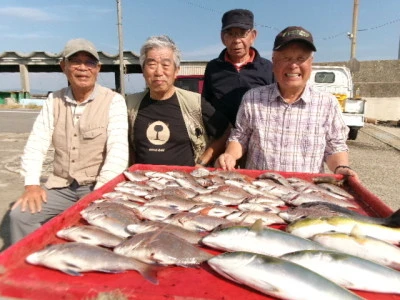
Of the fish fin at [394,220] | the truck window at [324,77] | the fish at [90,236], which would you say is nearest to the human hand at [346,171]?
the fish fin at [394,220]

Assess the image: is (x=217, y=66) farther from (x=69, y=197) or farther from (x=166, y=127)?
(x=69, y=197)

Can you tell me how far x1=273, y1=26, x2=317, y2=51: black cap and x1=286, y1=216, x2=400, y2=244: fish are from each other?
5.84 ft

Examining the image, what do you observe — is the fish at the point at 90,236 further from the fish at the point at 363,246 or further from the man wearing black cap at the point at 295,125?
the man wearing black cap at the point at 295,125

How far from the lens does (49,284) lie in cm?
143

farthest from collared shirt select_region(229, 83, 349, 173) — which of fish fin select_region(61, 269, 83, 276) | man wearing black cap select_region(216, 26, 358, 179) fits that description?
fish fin select_region(61, 269, 83, 276)

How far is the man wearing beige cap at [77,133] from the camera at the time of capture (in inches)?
133

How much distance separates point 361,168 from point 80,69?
23.9ft

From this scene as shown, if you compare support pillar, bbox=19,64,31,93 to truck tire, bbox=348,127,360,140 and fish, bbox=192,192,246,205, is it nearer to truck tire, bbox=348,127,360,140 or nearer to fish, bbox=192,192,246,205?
truck tire, bbox=348,127,360,140

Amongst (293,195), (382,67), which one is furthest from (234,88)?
(382,67)

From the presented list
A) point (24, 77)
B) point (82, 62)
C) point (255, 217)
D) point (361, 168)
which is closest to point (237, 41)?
point (82, 62)

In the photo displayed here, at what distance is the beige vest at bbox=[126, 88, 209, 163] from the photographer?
390 centimetres

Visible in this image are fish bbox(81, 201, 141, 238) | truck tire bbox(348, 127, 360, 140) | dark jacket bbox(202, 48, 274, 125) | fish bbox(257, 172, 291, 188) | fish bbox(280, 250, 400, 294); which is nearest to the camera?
fish bbox(280, 250, 400, 294)

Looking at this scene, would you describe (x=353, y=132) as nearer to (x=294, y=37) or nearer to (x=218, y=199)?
(x=294, y=37)

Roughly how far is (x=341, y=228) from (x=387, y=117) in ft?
60.4
